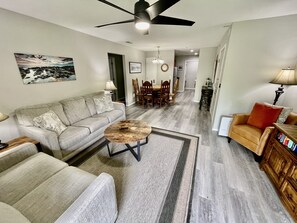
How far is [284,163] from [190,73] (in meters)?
8.24

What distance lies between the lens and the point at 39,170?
52.3 inches

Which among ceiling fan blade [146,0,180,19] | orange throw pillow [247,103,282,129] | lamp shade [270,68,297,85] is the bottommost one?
orange throw pillow [247,103,282,129]

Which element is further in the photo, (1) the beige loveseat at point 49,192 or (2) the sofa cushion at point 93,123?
(2) the sofa cushion at point 93,123

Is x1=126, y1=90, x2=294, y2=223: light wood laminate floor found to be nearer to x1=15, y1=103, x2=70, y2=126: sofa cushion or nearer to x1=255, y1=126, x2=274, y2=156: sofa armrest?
x1=255, y1=126, x2=274, y2=156: sofa armrest

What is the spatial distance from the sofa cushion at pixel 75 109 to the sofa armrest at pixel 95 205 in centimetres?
200

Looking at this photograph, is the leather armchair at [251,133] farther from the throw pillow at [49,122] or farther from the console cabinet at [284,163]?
the throw pillow at [49,122]

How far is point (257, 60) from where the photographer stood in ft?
8.11

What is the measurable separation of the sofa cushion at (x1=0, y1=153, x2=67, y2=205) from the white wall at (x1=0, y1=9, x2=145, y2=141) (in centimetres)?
119

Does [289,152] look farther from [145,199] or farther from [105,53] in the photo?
[105,53]

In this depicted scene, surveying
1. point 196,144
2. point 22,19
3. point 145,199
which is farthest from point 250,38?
point 22,19

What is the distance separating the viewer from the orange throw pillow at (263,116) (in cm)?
208

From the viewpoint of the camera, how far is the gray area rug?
1.37 m

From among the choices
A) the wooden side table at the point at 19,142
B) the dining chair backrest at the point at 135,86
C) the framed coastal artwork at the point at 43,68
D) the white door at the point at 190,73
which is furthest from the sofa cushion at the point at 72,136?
the white door at the point at 190,73

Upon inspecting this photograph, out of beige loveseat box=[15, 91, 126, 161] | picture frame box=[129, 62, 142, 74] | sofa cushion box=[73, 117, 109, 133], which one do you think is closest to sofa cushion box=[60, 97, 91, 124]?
beige loveseat box=[15, 91, 126, 161]
